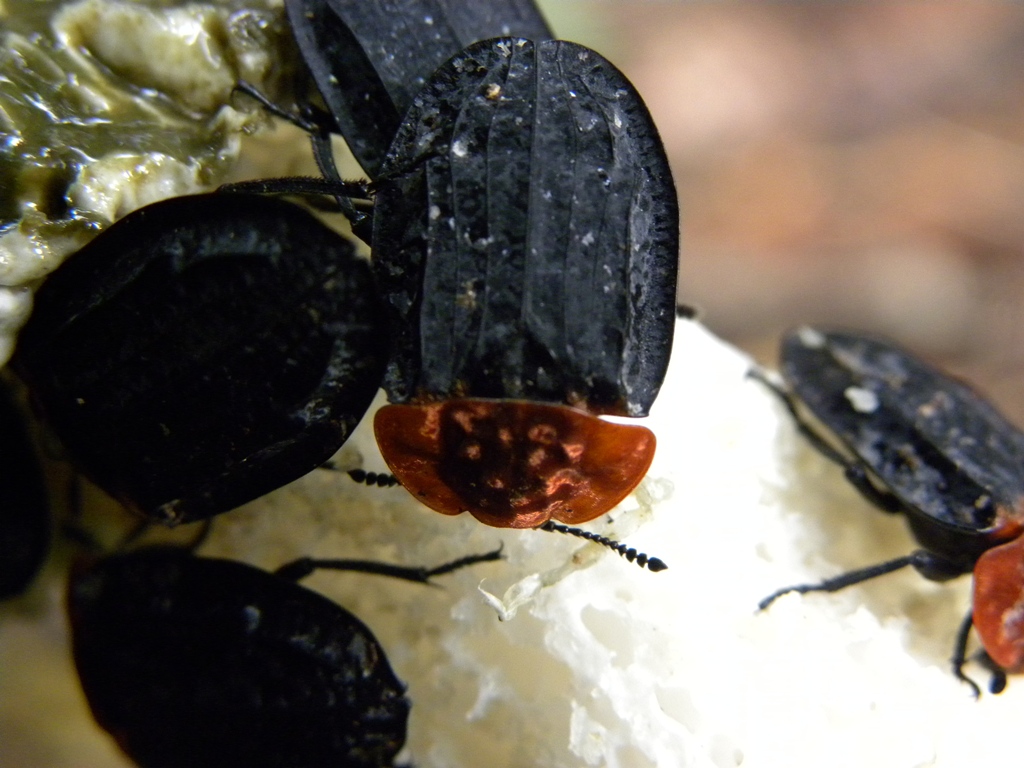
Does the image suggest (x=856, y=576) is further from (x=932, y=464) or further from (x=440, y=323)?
(x=440, y=323)

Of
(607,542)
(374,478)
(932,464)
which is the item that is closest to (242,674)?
(374,478)

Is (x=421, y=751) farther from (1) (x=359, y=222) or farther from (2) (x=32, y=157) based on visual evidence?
(2) (x=32, y=157)

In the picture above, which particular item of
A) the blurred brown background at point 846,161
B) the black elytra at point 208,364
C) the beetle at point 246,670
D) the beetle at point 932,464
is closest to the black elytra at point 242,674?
the beetle at point 246,670

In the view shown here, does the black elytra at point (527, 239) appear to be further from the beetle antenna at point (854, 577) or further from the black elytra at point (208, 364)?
the beetle antenna at point (854, 577)

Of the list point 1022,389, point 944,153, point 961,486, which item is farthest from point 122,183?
point 944,153

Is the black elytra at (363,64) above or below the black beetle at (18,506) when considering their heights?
above

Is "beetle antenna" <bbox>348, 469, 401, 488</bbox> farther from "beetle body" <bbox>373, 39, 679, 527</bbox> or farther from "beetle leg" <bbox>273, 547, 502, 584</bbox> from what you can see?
"beetle leg" <bbox>273, 547, 502, 584</bbox>

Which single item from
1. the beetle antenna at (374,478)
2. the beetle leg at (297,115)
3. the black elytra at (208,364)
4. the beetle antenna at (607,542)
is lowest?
the beetle antenna at (607,542)
